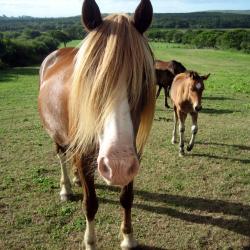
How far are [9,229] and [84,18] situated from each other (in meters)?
2.60

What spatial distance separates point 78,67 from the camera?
223 centimetres

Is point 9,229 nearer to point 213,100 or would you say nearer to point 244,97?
point 213,100

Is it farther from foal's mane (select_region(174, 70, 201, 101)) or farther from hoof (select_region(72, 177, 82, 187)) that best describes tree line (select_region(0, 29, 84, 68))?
hoof (select_region(72, 177, 82, 187))

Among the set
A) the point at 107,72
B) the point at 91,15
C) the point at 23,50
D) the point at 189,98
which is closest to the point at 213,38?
the point at 23,50

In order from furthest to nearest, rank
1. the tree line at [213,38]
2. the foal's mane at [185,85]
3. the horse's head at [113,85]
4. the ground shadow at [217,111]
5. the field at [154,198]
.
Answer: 1. the tree line at [213,38]
2. the ground shadow at [217,111]
3. the foal's mane at [185,85]
4. the field at [154,198]
5. the horse's head at [113,85]

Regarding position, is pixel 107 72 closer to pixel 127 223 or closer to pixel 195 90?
pixel 127 223

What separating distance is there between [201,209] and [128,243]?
125 centimetres

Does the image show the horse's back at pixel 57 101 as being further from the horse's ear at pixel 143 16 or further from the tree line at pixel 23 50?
the tree line at pixel 23 50

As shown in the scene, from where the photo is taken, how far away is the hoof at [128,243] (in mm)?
3391

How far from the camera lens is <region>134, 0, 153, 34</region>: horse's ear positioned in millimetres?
2281

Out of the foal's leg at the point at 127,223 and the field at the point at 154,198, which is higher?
the foal's leg at the point at 127,223

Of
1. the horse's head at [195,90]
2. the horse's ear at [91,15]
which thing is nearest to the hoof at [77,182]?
the horse's head at [195,90]

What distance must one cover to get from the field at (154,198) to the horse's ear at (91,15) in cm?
225

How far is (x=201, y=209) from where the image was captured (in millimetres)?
4227
